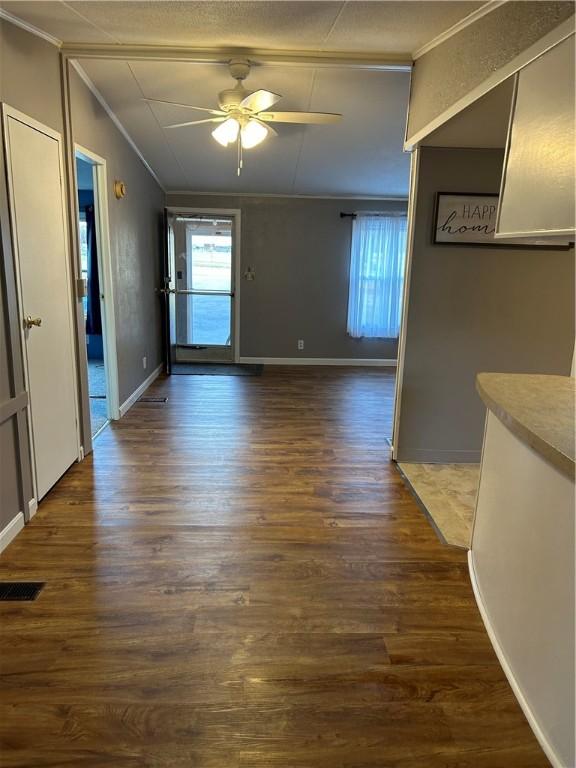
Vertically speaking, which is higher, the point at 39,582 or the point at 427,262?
the point at 427,262

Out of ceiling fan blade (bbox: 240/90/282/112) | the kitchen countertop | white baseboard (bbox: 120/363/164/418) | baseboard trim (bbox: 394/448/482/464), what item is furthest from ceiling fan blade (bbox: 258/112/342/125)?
white baseboard (bbox: 120/363/164/418)

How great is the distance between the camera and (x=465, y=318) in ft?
10.6

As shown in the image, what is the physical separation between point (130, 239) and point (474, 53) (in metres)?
3.28

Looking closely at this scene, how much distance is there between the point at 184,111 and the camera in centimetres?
374

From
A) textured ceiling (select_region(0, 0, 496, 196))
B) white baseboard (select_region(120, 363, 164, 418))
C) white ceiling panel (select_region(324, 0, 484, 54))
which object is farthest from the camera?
white baseboard (select_region(120, 363, 164, 418))

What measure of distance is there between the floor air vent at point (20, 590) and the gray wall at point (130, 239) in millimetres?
2314

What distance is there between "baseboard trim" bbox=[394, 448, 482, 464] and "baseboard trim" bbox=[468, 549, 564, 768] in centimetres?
126

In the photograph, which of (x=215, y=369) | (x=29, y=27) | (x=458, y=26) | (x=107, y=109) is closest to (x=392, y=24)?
(x=458, y=26)

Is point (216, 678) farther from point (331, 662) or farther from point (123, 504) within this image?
point (123, 504)

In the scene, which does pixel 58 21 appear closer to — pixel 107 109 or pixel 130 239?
pixel 107 109

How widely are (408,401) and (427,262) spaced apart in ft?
3.05

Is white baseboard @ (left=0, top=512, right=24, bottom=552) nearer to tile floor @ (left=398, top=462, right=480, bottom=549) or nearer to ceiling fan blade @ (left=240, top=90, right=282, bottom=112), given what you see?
tile floor @ (left=398, top=462, right=480, bottom=549)

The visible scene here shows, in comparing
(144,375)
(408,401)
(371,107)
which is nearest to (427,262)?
(408,401)

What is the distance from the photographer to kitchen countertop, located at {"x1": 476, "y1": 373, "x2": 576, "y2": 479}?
4.25 ft
